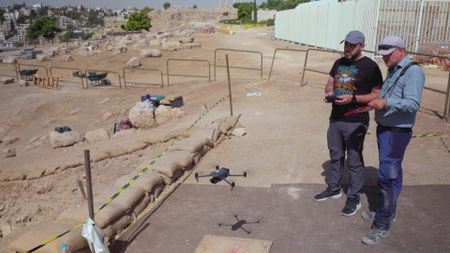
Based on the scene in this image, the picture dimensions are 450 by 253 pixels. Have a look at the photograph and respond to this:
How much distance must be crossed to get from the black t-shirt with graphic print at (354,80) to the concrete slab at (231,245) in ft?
5.66

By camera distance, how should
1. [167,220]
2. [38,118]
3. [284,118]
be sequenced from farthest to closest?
[38,118], [284,118], [167,220]

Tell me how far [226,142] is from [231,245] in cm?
372

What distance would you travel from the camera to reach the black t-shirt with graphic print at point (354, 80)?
15.6 feet

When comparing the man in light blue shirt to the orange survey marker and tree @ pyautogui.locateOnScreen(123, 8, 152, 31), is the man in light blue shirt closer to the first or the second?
the orange survey marker

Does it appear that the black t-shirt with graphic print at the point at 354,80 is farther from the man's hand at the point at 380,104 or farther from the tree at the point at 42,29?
the tree at the point at 42,29

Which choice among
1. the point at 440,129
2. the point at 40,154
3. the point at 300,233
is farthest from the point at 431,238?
the point at 40,154

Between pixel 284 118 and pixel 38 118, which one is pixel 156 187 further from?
pixel 38 118

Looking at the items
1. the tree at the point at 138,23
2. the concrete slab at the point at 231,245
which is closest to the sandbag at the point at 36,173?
the concrete slab at the point at 231,245

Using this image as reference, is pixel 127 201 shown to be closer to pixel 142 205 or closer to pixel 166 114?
pixel 142 205

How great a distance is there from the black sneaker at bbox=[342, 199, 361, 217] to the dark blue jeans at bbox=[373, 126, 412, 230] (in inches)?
23.8

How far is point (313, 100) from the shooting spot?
11.5m

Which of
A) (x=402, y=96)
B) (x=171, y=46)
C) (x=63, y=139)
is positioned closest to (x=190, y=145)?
(x=402, y=96)

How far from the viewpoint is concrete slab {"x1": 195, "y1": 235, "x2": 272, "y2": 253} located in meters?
4.39

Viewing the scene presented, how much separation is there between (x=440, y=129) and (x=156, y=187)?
5876mm
